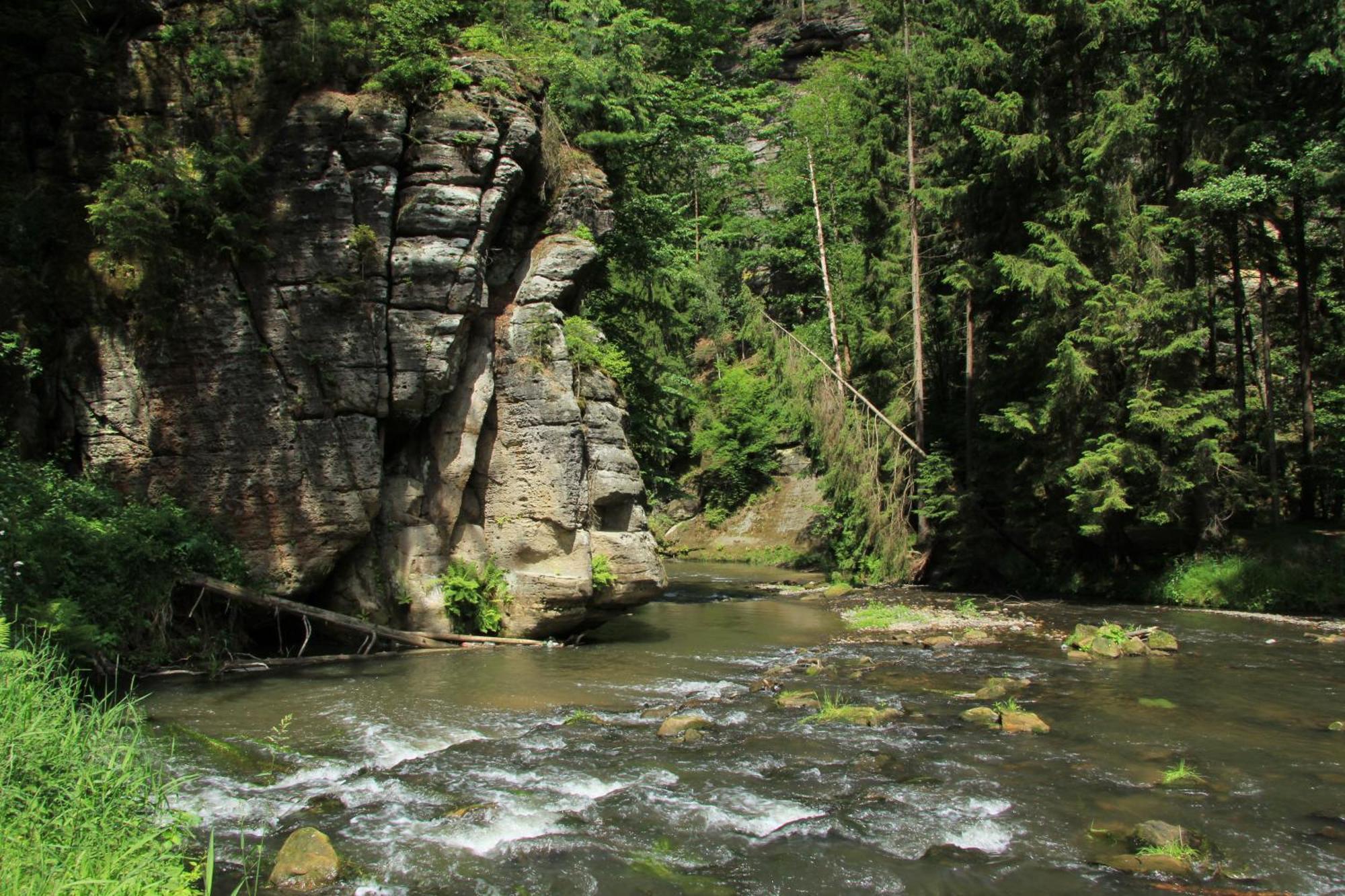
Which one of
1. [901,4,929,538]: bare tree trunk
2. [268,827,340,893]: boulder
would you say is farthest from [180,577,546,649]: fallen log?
[901,4,929,538]: bare tree trunk

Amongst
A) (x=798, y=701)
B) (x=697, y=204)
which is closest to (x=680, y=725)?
(x=798, y=701)

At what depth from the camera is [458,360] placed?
51.8 feet

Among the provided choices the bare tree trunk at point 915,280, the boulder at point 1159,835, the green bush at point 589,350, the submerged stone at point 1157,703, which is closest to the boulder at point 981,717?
the submerged stone at point 1157,703

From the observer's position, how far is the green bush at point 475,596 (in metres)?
15.3

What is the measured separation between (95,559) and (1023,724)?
493 inches

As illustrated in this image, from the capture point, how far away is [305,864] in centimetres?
599

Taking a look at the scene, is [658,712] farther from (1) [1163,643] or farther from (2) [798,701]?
(1) [1163,643]

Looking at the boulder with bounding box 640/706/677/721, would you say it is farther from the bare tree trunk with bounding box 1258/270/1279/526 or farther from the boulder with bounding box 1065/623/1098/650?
the bare tree trunk with bounding box 1258/270/1279/526

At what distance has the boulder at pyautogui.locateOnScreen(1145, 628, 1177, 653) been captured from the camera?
48.0 feet

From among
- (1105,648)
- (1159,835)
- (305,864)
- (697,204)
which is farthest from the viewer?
(697,204)

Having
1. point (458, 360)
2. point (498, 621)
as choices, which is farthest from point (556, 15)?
point (498, 621)

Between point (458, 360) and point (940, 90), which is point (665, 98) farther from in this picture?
point (458, 360)

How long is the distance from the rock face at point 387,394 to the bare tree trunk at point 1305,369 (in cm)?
1822

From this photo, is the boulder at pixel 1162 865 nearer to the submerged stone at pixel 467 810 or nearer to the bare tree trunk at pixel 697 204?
the submerged stone at pixel 467 810
